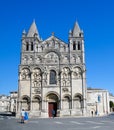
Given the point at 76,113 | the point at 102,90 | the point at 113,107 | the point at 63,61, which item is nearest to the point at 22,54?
the point at 63,61

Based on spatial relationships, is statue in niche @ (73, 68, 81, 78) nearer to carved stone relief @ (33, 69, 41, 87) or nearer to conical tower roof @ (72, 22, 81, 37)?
carved stone relief @ (33, 69, 41, 87)

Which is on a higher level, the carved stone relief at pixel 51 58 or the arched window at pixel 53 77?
the carved stone relief at pixel 51 58

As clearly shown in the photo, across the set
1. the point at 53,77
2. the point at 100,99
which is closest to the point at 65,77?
the point at 53,77

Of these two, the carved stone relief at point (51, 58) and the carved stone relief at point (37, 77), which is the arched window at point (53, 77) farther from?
the carved stone relief at point (37, 77)

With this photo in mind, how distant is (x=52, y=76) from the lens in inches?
1887

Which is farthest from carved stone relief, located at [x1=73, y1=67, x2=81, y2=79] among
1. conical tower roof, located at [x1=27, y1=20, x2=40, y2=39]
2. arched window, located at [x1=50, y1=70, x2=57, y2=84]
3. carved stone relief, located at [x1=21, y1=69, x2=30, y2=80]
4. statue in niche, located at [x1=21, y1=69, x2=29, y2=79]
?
conical tower roof, located at [x1=27, y1=20, x2=40, y2=39]

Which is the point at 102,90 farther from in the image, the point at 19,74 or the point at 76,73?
the point at 19,74

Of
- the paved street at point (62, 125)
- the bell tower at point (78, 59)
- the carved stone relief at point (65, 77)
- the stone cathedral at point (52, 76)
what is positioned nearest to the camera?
the paved street at point (62, 125)

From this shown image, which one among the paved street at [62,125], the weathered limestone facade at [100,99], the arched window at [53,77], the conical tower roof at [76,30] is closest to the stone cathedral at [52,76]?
the arched window at [53,77]

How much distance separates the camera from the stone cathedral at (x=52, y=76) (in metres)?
46.2

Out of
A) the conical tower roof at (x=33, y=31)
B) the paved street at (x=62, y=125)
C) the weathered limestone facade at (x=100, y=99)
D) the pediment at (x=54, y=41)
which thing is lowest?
the paved street at (x=62, y=125)

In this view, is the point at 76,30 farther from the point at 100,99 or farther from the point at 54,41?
the point at 100,99

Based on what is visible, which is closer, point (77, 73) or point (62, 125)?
point (62, 125)

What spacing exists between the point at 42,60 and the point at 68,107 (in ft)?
34.5
